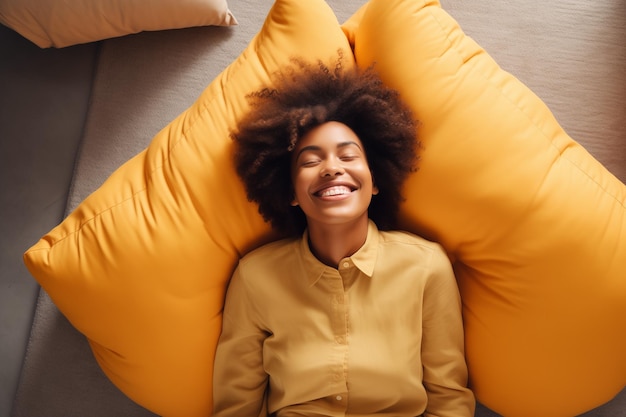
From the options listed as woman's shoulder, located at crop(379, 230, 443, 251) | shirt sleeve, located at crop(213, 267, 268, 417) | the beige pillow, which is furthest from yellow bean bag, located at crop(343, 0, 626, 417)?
the beige pillow

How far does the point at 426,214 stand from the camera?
131 cm

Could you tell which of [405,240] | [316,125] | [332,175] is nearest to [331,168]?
[332,175]

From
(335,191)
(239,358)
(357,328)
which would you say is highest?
(335,191)

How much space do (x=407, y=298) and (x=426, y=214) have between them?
202 millimetres

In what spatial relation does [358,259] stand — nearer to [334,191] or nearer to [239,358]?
[334,191]

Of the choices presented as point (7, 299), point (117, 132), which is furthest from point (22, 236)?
point (117, 132)

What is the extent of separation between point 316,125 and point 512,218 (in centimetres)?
47

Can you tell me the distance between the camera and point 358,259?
47.9 inches

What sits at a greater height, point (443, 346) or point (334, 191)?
point (334, 191)

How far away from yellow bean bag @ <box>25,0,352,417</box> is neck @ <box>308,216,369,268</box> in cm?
16

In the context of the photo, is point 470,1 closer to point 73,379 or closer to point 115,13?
point 115,13

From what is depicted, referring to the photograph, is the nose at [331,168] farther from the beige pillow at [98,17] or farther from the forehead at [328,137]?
the beige pillow at [98,17]

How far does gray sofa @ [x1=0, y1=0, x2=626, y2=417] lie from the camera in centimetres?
155

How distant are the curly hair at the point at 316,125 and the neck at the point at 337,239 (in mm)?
111
